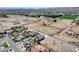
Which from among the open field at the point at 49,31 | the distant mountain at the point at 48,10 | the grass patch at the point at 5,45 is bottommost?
the grass patch at the point at 5,45

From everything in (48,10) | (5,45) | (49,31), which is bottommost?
(5,45)

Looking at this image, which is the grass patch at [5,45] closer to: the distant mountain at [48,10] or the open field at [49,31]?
the open field at [49,31]

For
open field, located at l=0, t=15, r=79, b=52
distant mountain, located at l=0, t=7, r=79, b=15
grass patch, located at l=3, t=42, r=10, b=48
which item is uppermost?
distant mountain, located at l=0, t=7, r=79, b=15

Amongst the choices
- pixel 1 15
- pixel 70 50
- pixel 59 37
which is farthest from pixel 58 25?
pixel 1 15

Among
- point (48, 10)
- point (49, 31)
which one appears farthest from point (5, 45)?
point (48, 10)

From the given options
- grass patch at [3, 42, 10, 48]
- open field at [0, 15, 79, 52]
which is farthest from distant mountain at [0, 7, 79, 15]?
grass patch at [3, 42, 10, 48]

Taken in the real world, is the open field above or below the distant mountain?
below

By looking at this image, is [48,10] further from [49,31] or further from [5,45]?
[5,45]

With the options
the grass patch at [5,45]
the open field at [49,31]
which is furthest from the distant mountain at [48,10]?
the grass patch at [5,45]

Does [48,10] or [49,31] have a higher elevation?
[48,10]

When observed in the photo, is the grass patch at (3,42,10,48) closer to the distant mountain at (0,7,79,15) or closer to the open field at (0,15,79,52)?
the open field at (0,15,79,52)
